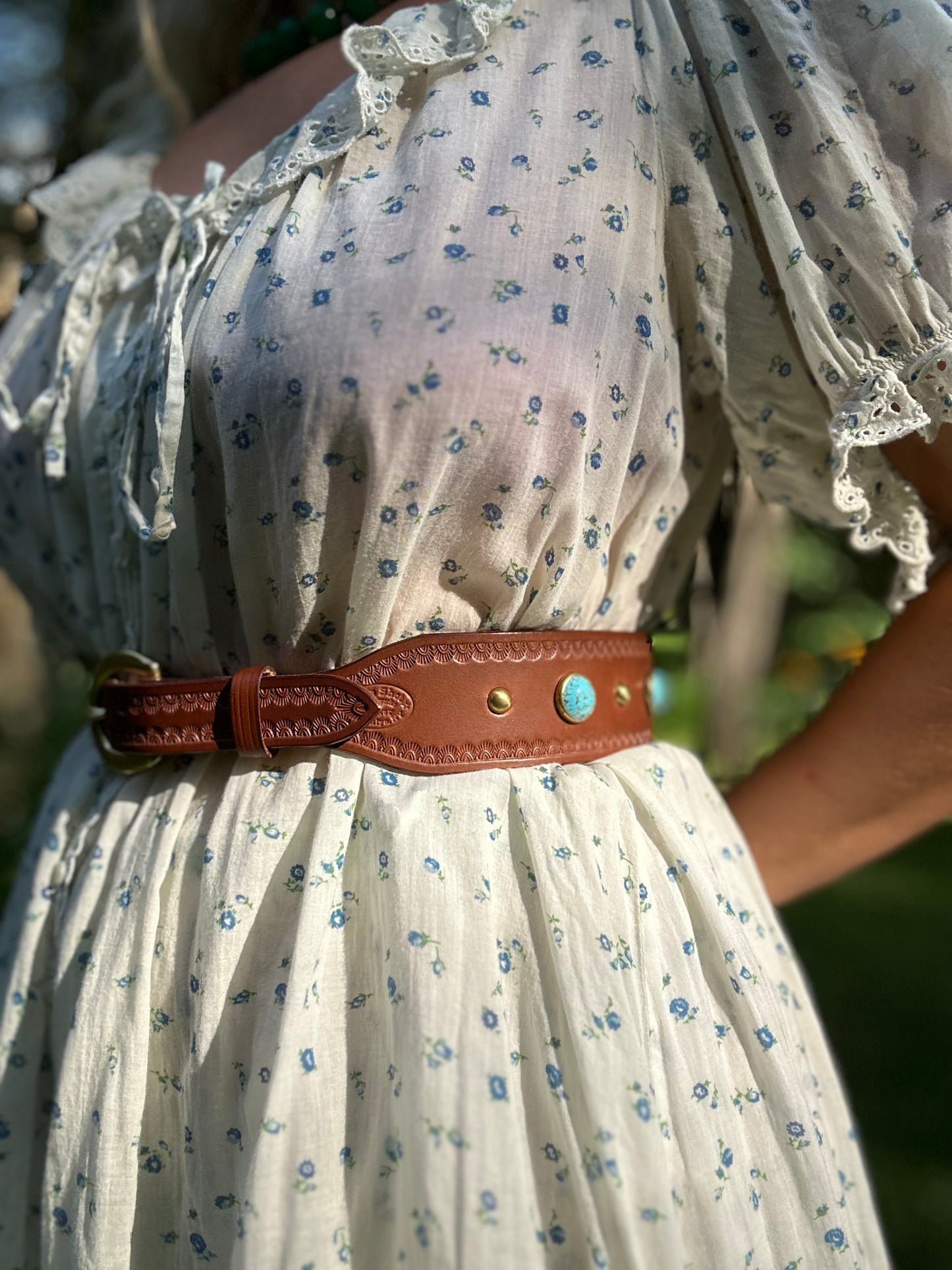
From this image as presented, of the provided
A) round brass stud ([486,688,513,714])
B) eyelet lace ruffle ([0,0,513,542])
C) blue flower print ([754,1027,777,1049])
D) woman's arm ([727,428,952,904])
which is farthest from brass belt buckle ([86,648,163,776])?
woman's arm ([727,428,952,904])

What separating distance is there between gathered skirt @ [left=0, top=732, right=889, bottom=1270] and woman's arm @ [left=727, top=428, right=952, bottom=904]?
27 cm

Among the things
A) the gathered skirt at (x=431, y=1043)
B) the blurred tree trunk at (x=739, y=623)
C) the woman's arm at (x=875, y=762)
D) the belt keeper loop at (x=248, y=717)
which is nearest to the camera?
the gathered skirt at (x=431, y=1043)

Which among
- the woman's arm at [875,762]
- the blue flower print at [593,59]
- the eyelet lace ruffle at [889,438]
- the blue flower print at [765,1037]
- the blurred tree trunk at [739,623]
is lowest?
the blue flower print at [765,1037]

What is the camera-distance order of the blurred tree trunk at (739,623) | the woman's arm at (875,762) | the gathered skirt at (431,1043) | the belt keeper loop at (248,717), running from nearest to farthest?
the gathered skirt at (431,1043) → the belt keeper loop at (248,717) → the woman's arm at (875,762) → the blurred tree trunk at (739,623)

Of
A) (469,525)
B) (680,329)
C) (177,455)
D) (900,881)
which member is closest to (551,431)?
(469,525)

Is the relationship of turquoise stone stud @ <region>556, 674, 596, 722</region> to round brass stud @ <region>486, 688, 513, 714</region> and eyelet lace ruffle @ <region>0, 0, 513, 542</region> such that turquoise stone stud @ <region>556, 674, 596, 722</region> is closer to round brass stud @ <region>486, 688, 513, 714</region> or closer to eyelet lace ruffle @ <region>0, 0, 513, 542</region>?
round brass stud @ <region>486, 688, 513, 714</region>

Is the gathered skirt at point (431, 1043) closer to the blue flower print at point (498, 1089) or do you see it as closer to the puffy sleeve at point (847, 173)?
the blue flower print at point (498, 1089)

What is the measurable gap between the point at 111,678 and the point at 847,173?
2.37 feet

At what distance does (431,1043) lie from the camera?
59cm

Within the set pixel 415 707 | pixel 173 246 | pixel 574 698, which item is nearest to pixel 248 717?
pixel 415 707

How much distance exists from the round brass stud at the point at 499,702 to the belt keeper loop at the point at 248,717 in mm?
174

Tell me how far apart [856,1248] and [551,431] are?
0.64 m

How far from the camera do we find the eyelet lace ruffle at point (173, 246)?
0.69m

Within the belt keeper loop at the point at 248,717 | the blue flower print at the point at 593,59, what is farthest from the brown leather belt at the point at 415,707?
the blue flower print at the point at 593,59
